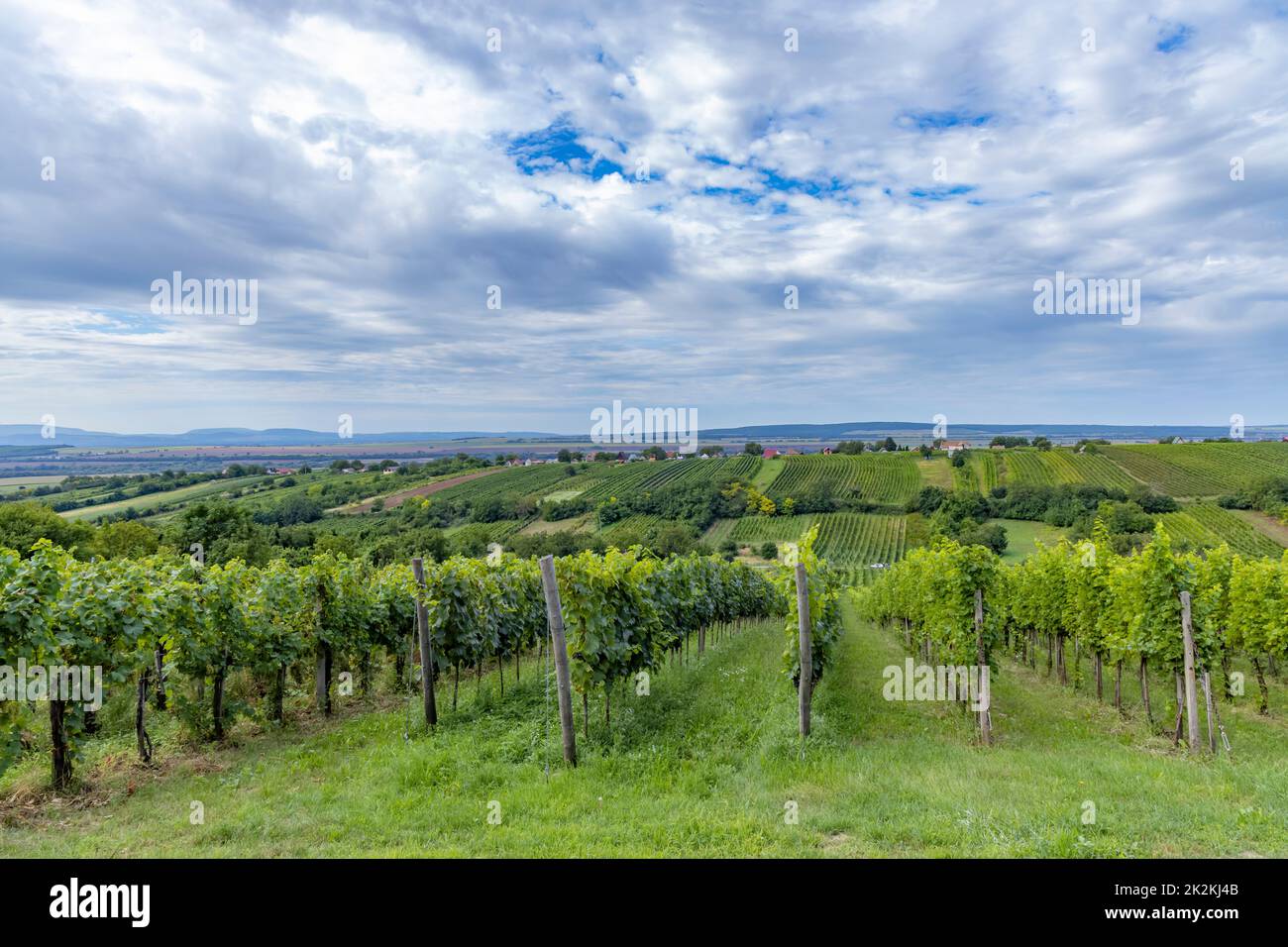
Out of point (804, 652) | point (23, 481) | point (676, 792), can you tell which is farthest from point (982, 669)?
point (23, 481)

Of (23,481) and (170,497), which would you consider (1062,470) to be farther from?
(23,481)

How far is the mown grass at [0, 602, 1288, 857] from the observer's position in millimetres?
5488

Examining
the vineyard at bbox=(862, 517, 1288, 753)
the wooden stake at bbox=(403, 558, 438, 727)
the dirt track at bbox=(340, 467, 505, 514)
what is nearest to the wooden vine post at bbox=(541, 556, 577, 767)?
the wooden stake at bbox=(403, 558, 438, 727)

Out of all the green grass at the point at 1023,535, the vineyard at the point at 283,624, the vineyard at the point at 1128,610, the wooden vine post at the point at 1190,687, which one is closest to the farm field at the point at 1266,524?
the green grass at the point at 1023,535

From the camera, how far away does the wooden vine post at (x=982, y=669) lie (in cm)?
1042

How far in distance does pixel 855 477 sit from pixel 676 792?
103820mm

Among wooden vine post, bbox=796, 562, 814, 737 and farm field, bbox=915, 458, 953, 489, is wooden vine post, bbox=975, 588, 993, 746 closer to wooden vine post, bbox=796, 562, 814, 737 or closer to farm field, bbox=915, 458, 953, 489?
wooden vine post, bbox=796, 562, 814, 737

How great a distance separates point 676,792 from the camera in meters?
6.98

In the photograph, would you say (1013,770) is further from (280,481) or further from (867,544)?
(280,481)

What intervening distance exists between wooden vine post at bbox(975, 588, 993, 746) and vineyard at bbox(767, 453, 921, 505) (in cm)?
8148

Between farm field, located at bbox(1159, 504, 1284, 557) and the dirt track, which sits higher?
the dirt track

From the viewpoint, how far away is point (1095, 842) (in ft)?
16.8

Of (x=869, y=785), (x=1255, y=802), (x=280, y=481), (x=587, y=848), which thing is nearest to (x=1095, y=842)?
(x=869, y=785)
